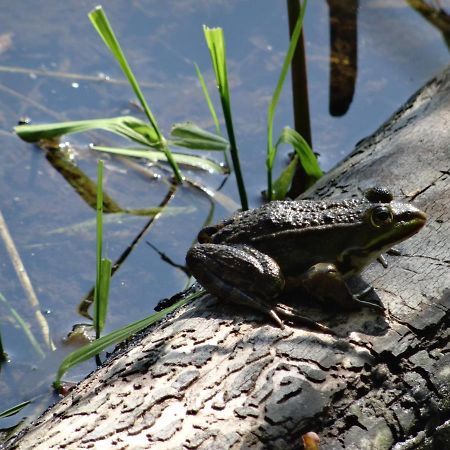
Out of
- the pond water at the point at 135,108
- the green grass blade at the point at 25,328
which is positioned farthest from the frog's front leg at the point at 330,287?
the green grass blade at the point at 25,328

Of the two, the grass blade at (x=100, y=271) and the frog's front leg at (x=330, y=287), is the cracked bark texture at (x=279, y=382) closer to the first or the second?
the frog's front leg at (x=330, y=287)

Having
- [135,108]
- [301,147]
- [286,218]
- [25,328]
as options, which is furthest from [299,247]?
[135,108]

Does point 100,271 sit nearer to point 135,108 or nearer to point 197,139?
point 197,139

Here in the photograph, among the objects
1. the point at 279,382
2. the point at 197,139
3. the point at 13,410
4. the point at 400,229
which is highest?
the point at 197,139

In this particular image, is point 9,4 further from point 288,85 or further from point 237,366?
point 237,366

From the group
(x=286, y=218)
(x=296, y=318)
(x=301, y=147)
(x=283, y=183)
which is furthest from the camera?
(x=283, y=183)

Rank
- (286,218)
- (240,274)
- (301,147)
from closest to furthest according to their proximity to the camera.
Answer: (240,274)
(286,218)
(301,147)

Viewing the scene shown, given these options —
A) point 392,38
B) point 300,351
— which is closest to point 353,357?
point 300,351

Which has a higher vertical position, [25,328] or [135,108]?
[135,108]

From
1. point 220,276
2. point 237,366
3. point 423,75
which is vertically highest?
point 423,75
